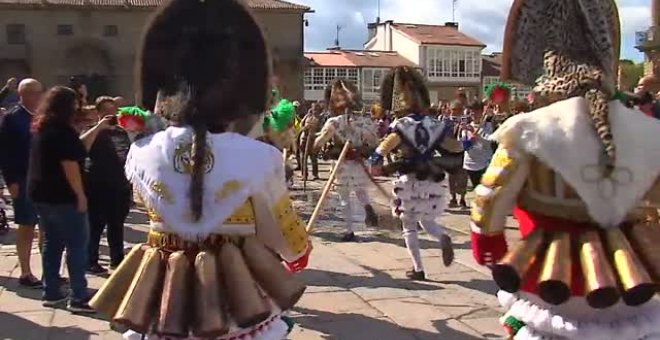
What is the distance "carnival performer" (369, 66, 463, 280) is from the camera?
25.1ft

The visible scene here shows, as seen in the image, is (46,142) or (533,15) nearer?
(533,15)

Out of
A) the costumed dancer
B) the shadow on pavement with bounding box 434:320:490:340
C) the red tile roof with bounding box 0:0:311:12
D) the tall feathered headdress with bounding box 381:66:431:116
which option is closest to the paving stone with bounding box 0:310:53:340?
the costumed dancer

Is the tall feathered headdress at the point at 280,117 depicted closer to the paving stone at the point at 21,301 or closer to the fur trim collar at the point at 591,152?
the paving stone at the point at 21,301

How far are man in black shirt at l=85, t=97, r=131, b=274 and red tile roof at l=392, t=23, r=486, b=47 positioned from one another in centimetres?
6535

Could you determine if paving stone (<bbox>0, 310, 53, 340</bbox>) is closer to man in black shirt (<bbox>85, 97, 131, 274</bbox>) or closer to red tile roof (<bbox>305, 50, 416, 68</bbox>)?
man in black shirt (<bbox>85, 97, 131, 274</bbox>)

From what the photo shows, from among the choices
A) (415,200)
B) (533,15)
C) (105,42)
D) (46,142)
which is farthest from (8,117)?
(105,42)

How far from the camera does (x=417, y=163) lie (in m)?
7.68

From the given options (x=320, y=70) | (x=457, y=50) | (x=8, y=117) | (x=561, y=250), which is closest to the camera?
(x=561, y=250)

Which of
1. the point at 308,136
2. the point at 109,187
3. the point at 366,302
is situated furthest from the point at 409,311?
the point at 308,136

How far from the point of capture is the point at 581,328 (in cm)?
350

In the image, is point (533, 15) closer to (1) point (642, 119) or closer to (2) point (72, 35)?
(1) point (642, 119)

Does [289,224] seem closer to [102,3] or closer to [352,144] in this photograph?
[352,144]

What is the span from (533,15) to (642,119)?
656 millimetres

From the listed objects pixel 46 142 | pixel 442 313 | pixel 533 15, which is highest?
pixel 533 15
